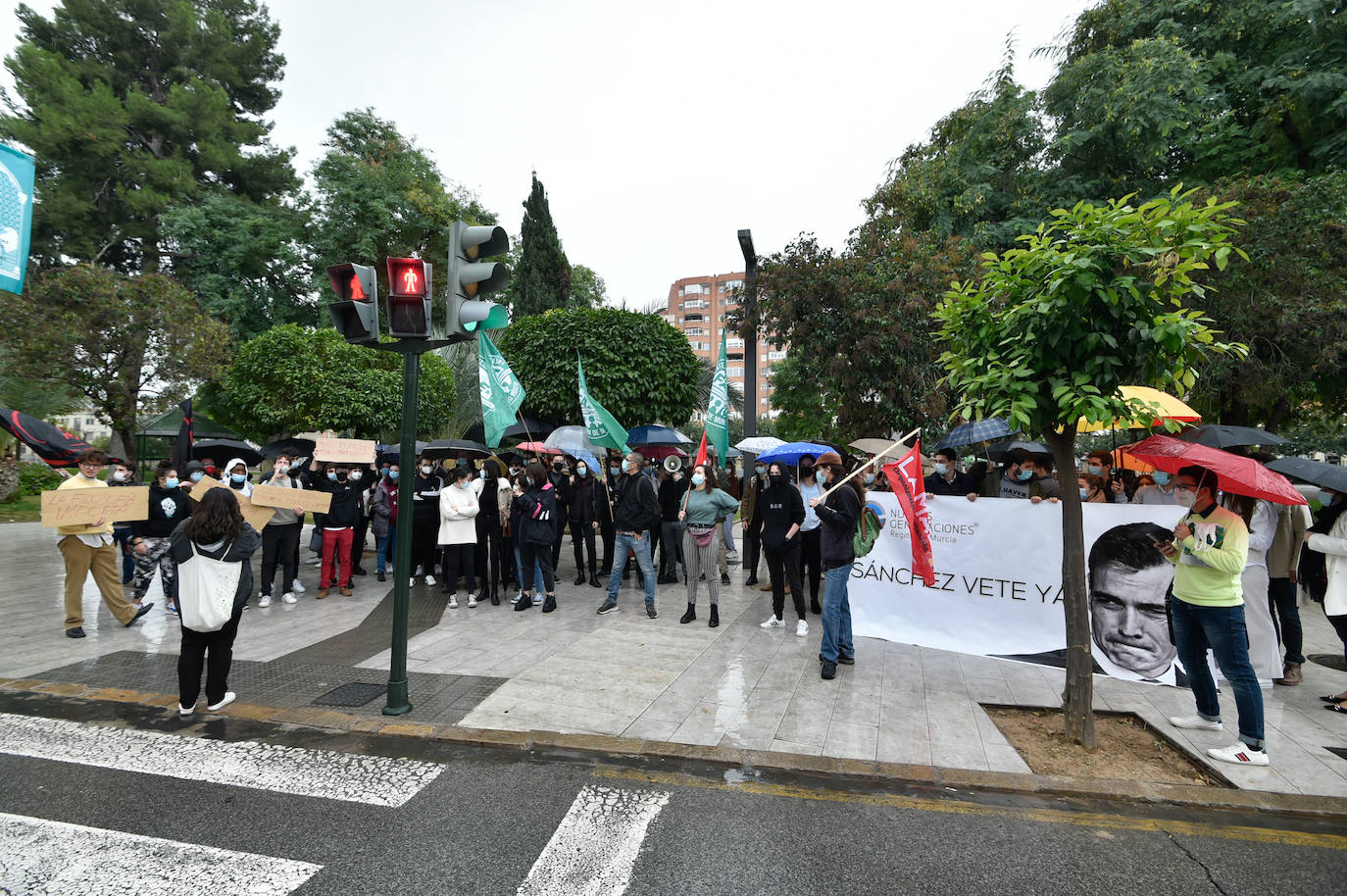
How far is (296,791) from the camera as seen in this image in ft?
12.9

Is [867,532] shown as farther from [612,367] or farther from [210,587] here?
[612,367]

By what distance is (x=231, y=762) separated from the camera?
4.31 meters

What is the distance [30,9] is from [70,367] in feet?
67.0

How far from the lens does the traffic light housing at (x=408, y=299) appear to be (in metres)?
5.12

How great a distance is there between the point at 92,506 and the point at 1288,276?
17.3 m

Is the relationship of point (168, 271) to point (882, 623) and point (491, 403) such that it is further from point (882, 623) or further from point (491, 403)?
point (882, 623)

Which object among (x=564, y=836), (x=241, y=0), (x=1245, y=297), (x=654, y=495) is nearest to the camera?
(x=564, y=836)

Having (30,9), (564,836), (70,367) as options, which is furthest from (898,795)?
(30,9)

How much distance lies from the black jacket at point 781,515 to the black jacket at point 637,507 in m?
1.62

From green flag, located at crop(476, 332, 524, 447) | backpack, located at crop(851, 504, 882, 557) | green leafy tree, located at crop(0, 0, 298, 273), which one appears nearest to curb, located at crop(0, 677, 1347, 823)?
backpack, located at crop(851, 504, 882, 557)

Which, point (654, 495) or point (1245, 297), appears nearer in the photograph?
point (654, 495)

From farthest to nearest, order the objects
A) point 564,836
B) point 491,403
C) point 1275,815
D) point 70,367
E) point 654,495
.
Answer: point 70,367, point 491,403, point 654,495, point 1275,815, point 564,836

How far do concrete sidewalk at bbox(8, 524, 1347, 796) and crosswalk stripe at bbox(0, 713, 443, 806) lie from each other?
0.73 metres

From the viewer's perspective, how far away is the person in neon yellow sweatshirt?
176 inches
